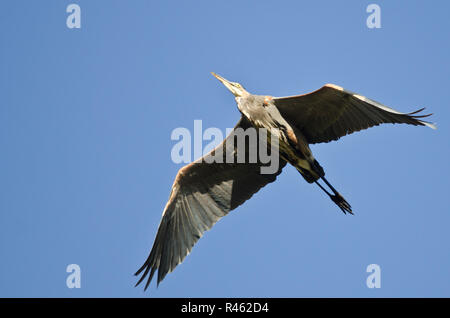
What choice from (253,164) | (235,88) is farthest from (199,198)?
(235,88)

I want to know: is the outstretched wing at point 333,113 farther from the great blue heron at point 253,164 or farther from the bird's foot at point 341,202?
the bird's foot at point 341,202

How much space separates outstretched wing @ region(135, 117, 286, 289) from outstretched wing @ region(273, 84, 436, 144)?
101cm

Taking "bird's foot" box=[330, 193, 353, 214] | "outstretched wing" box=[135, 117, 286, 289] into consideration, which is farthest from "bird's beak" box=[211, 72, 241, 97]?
"bird's foot" box=[330, 193, 353, 214]

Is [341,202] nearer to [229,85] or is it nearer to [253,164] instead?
[253,164]

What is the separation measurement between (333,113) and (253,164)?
6.69 ft

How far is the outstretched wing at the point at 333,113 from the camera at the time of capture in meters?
9.99

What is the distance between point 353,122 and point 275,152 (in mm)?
1585

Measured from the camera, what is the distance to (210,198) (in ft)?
39.9

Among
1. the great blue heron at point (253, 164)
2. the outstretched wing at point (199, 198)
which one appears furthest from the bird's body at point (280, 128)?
the outstretched wing at point (199, 198)

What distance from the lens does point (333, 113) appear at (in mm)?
10758

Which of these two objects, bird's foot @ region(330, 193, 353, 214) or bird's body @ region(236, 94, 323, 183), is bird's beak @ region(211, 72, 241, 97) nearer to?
bird's body @ region(236, 94, 323, 183)

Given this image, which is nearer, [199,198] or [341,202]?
[341,202]

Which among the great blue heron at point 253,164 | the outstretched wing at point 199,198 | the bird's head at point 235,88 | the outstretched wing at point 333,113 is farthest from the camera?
the outstretched wing at point 199,198

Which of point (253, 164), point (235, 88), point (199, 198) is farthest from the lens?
point (199, 198)
